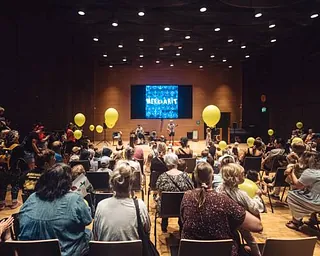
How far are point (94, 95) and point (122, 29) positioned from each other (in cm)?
888

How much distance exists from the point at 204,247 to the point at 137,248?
48 cm

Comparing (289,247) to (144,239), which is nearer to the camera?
(289,247)

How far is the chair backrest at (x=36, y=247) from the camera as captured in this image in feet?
6.89

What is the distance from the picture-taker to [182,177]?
13.3ft

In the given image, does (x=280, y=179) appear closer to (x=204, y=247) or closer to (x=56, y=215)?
(x=204, y=247)

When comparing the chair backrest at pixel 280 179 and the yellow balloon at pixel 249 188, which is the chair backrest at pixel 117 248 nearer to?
the yellow balloon at pixel 249 188

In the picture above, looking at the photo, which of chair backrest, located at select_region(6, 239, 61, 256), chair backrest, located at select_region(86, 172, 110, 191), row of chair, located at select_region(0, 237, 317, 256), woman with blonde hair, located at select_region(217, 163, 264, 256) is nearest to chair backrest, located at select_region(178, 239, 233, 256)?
row of chair, located at select_region(0, 237, 317, 256)

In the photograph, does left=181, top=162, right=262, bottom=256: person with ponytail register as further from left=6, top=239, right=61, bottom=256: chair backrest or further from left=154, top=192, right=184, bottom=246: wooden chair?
left=154, top=192, right=184, bottom=246: wooden chair

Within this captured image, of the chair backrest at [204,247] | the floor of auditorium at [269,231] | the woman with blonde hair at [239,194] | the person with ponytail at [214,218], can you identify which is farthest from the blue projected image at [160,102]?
the chair backrest at [204,247]

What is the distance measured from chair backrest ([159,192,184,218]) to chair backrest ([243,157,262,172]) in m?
3.33

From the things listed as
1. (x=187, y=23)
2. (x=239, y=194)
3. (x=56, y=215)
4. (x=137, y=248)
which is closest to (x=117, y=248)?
(x=137, y=248)

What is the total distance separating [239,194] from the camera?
2.70m

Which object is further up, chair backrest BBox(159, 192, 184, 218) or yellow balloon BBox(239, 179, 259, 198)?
yellow balloon BBox(239, 179, 259, 198)

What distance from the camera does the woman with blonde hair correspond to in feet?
8.70
